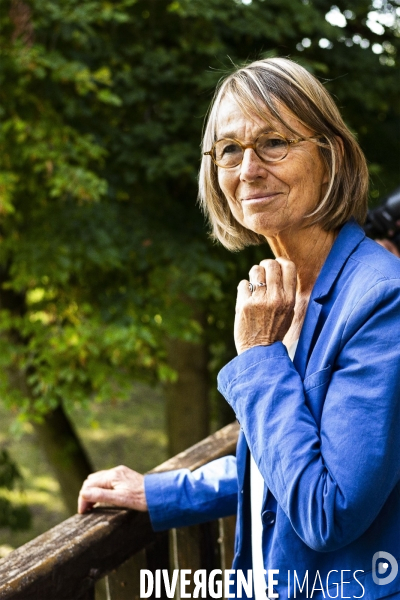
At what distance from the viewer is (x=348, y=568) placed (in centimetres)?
117

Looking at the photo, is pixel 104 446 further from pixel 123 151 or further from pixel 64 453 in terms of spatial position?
pixel 123 151

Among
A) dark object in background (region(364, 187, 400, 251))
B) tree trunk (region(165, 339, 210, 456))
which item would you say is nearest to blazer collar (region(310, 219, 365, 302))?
dark object in background (region(364, 187, 400, 251))

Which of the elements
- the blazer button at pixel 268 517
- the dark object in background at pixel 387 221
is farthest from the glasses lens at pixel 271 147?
the dark object in background at pixel 387 221

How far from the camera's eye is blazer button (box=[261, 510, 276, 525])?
127 centimetres

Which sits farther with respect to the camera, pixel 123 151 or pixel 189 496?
pixel 123 151

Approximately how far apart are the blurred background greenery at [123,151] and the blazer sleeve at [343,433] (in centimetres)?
244

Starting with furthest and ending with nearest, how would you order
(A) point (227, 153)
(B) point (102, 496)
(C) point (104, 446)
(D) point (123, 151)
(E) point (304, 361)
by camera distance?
(C) point (104, 446) → (D) point (123, 151) → (B) point (102, 496) → (A) point (227, 153) → (E) point (304, 361)

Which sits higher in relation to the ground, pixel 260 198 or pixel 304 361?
pixel 260 198

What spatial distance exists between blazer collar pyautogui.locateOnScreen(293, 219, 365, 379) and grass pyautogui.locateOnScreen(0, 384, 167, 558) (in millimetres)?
7167

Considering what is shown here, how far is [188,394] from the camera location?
219 inches

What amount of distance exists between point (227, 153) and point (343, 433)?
2.18 ft

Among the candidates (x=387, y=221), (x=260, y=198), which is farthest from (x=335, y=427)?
(x=387, y=221)

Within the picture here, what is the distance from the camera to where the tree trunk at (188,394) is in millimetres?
5492

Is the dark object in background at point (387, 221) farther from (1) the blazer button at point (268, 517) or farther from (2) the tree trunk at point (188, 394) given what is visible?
(2) the tree trunk at point (188, 394)
